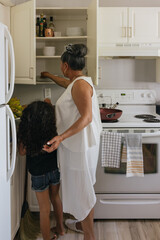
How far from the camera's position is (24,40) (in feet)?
9.18

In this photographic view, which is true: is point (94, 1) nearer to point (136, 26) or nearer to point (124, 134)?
point (136, 26)

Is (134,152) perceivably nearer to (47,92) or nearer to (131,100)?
(131,100)

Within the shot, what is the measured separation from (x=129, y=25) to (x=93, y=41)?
48 centimetres

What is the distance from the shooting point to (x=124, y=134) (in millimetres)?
2688

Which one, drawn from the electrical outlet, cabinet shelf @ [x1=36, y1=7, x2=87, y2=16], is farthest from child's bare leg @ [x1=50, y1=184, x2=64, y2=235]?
cabinet shelf @ [x1=36, y1=7, x2=87, y2=16]

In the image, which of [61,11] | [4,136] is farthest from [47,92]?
[4,136]

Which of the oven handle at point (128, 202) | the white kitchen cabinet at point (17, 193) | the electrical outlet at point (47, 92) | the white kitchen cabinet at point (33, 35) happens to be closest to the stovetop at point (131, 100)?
the white kitchen cabinet at point (33, 35)

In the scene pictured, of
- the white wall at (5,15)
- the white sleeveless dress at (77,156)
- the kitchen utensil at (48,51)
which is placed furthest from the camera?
the kitchen utensil at (48,51)

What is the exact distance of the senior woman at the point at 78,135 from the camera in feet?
6.91

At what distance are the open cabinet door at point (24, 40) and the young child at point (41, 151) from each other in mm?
695

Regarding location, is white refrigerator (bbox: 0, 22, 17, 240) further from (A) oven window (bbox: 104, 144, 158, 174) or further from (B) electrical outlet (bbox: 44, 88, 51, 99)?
(B) electrical outlet (bbox: 44, 88, 51, 99)

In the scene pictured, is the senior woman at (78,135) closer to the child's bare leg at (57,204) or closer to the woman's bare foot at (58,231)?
the child's bare leg at (57,204)

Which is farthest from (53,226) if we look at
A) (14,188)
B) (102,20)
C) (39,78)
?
(102,20)

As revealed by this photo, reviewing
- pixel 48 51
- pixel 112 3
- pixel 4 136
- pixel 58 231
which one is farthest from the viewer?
pixel 112 3
